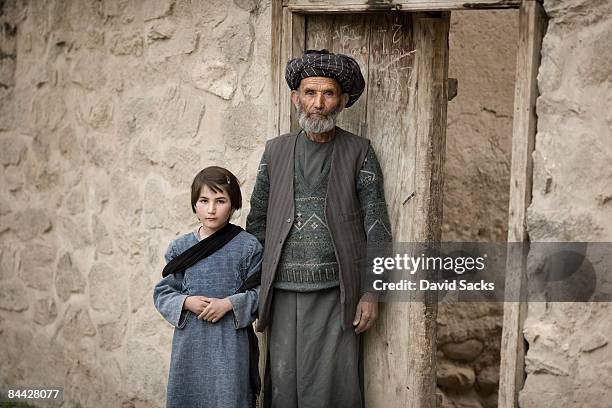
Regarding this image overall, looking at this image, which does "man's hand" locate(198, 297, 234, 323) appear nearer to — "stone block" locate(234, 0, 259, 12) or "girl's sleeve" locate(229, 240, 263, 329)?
"girl's sleeve" locate(229, 240, 263, 329)

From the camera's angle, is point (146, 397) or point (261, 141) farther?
point (146, 397)

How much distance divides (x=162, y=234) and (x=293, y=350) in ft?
3.62

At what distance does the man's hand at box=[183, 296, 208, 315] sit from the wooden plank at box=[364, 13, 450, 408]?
33.4 inches

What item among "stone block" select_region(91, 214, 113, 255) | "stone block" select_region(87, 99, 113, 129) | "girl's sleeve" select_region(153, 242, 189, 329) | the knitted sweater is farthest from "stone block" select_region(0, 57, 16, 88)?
the knitted sweater

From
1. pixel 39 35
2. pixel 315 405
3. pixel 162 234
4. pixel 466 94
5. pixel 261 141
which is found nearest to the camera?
pixel 315 405

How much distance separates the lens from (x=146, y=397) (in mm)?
4859

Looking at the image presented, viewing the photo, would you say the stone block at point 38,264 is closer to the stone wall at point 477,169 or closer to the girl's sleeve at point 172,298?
the girl's sleeve at point 172,298

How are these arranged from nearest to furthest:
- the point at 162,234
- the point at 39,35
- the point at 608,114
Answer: the point at 608,114 < the point at 162,234 < the point at 39,35

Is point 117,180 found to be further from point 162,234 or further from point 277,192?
point 277,192

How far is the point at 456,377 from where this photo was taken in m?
5.99

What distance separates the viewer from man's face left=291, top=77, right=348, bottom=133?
3.83 m

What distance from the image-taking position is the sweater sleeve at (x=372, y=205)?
13.0 ft

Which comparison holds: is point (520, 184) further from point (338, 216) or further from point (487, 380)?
point (487, 380)

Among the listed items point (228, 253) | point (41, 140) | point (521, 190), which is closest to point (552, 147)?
point (521, 190)
